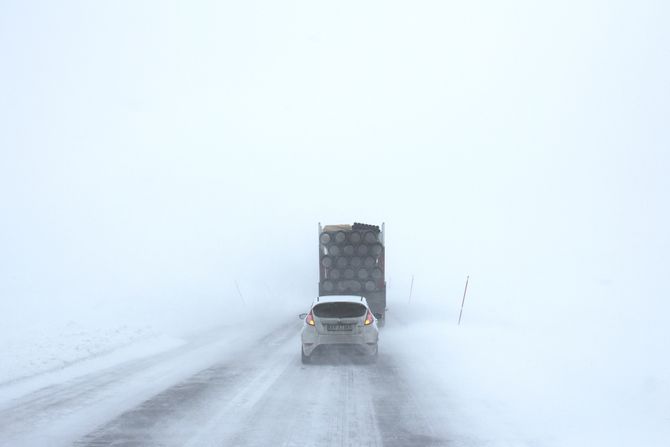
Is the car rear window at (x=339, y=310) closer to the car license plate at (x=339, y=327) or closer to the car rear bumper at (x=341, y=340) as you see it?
the car license plate at (x=339, y=327)

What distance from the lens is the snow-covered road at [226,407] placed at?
775cm

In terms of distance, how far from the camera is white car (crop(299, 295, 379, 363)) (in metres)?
14.4

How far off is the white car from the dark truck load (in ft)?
29.5

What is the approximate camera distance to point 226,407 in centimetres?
949

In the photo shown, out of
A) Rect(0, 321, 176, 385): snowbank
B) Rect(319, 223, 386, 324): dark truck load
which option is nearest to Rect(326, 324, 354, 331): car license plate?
A: Rect(0, 321, 176, 385): snowbank

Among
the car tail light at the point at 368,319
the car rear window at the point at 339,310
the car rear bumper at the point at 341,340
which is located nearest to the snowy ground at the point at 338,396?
the car rear bumper at the point at 341,340

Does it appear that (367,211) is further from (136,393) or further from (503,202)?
(136,393)

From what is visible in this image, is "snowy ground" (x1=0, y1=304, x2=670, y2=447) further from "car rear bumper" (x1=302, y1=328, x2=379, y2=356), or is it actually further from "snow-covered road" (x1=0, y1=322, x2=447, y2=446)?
"car rear bumper" (x1=302, y1=328, x2=379, y2=356)

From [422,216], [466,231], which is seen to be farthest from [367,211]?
[466,231]

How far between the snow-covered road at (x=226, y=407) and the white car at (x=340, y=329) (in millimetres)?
447

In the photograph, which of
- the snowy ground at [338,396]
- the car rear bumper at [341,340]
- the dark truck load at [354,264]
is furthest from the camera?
the dark truck load at [354,264]

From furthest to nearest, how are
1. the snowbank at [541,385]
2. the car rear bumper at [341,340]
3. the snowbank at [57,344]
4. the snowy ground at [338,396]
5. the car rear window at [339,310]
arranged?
the car rear window at [339,310] → the car rear bumper at [341,340] → the snowbank at [57,344] → the snowbank at [541,385] → the snowy ground at [338,396]

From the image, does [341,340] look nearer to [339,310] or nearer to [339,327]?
[339,327]

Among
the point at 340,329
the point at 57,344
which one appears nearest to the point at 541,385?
the point at 340,329
